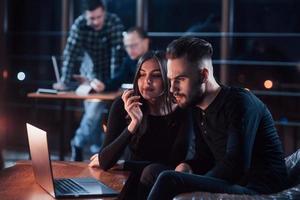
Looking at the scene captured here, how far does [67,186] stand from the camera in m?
1.95

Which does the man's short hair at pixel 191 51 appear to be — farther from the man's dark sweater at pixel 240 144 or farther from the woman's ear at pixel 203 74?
the man's dark sweater at pixel 240 144

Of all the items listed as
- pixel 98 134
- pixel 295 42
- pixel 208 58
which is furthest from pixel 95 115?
pixel 208 58

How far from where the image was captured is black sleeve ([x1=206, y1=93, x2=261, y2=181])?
2.07 meters

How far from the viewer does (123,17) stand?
614cm

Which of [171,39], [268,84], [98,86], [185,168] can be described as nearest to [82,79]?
[98,86]

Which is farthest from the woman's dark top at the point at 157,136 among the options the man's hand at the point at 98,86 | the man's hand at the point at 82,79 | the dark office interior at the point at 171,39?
the dark office interior at the point at 171,39

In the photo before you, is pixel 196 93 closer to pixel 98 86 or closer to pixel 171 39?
pixel 98 86

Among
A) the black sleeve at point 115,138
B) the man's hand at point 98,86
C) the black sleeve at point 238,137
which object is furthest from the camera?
the man's hand at point 98,86

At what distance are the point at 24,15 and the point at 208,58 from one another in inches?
185

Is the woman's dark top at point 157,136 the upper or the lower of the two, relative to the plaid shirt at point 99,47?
lower

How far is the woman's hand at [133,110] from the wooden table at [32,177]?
0.77 feet

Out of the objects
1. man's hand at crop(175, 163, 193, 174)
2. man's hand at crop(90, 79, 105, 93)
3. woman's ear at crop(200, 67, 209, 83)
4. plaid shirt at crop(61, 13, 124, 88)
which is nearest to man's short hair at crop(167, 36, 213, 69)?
woman's ear at crop(200, 67, 209, 83)

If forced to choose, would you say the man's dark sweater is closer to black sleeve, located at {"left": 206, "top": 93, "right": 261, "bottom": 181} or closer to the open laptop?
black sleeve, located at {"left": 206, "top": 93, "right": 261, "bottom": 181}

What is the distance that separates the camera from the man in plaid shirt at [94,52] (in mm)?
5410
